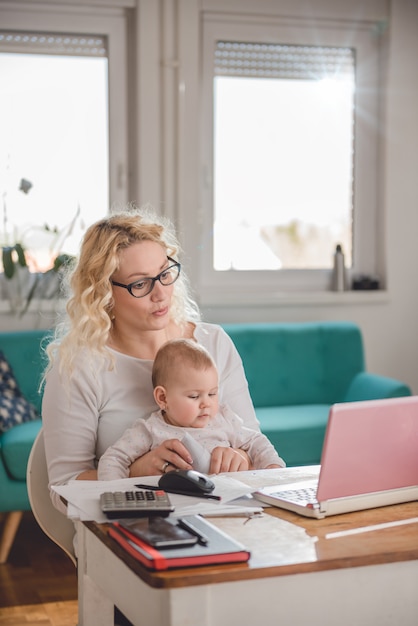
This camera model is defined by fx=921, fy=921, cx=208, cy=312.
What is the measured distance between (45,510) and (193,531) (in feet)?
2.13

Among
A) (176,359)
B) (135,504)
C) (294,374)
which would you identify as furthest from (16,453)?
(135,504)

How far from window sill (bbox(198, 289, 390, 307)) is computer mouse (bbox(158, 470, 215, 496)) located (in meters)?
2.87

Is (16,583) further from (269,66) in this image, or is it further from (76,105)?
(269,66)

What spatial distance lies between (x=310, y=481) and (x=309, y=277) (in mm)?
3156

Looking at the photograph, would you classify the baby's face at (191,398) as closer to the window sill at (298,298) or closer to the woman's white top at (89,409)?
the woman's white top at (89,409)

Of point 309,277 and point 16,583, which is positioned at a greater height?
point 309,277

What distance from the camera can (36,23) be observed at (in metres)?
4.31

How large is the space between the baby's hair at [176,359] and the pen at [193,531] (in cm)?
62

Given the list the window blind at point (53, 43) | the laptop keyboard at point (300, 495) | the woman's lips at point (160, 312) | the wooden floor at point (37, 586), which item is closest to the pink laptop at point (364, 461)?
the laptop keyboard at point (300, 495)

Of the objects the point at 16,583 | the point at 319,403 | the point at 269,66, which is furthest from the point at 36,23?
the point at 16,583

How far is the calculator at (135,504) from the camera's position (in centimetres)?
144

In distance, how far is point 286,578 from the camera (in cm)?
127

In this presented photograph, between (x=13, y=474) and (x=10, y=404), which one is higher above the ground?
(x=10, y=404)

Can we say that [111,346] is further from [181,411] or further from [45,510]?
[45,510]
